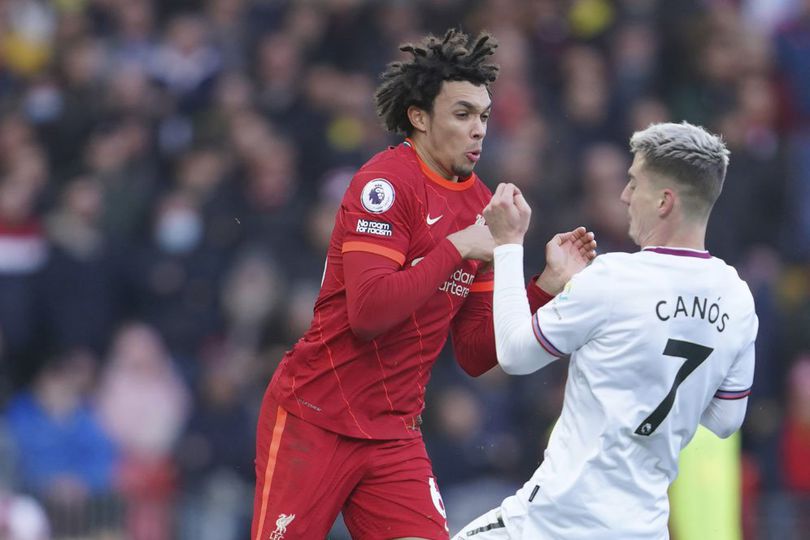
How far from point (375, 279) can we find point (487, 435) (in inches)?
194

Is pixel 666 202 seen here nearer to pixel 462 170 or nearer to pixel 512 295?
pixel 512 295

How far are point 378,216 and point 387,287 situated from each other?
0.30 metres

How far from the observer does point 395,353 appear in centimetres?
554

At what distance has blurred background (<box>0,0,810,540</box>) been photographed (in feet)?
32.6

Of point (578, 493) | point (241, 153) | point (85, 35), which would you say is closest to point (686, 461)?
point (578, 493)

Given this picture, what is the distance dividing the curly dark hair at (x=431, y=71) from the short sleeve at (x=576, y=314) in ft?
4.08

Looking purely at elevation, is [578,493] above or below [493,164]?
below

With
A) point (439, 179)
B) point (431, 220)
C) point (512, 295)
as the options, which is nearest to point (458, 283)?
point (431, 220)

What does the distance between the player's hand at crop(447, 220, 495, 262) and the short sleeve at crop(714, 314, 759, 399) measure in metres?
0.97

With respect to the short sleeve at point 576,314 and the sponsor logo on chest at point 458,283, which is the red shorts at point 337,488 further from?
the short sleeve at point 576,314

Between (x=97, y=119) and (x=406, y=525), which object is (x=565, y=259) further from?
(x=97, y=119)

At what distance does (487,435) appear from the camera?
993cm

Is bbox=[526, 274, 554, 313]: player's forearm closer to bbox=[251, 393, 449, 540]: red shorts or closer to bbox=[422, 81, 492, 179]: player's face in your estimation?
bbox=[422, 81, 492, 179]: player's face

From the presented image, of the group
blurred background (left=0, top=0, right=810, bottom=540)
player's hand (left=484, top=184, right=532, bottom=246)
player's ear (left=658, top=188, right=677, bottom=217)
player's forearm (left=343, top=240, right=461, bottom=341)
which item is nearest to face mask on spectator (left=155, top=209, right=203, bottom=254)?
blurred background (left=0, top=0, right=810, bottom=540)
